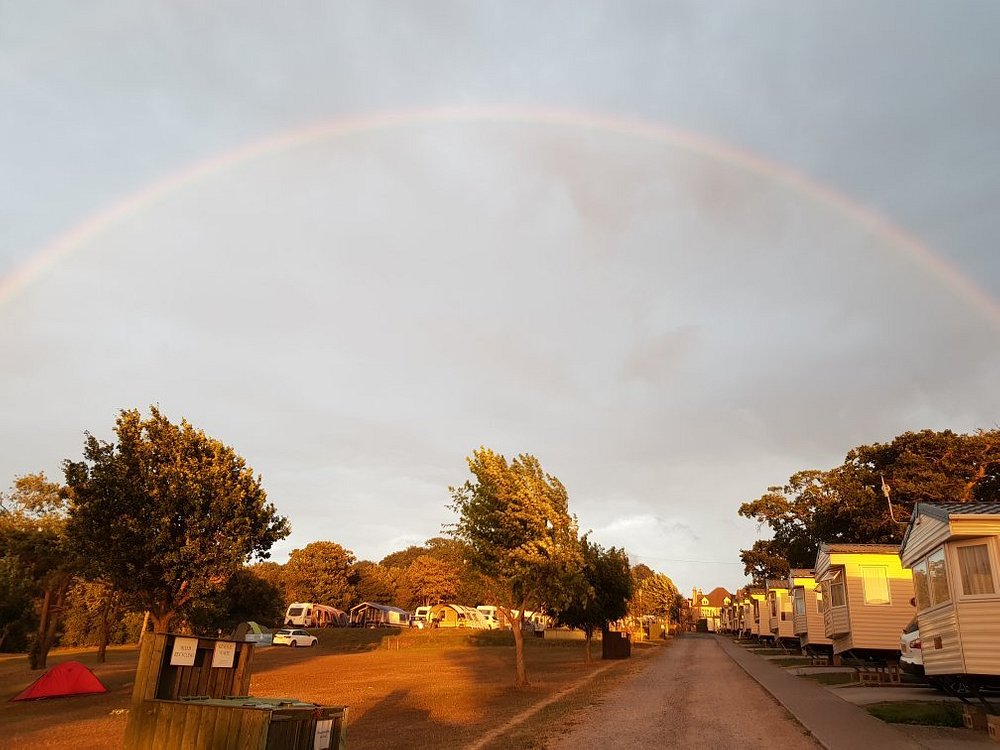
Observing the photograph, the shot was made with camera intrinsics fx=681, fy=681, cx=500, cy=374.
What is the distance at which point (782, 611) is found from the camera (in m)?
51.3

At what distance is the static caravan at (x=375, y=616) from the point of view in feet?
295

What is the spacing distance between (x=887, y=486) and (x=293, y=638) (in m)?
48.5

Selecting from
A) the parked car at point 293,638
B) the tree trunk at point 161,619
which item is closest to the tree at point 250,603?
the parked car at point 293,638

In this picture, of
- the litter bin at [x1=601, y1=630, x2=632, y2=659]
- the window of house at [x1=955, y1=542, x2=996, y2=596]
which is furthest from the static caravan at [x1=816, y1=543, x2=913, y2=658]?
the litter bin at [x1=601, y1=630, x2=632, y2=659]

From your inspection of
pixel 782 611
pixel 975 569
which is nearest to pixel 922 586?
pixel 975 569

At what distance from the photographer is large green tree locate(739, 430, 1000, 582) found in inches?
1927

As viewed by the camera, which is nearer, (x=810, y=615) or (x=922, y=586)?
(x=922, y=586)

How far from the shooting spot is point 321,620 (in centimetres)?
8262

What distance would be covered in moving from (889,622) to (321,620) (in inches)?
2759

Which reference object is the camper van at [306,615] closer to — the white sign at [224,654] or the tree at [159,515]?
the tree at [159,515]

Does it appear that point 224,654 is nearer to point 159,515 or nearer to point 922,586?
point 159,515

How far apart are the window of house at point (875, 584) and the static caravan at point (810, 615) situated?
9.26m

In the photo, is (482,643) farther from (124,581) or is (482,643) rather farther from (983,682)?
(983,682)

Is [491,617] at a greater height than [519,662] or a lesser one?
lesser
